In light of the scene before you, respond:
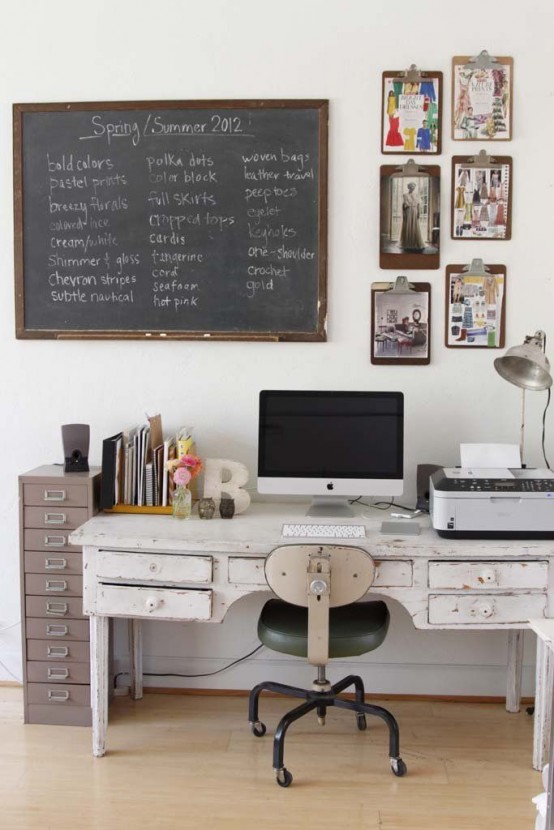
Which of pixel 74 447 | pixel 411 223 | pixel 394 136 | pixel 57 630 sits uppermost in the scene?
pixel 394 136

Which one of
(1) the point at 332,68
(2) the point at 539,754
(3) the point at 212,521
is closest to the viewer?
(2) the point at 539,754

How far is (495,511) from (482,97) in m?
1.54

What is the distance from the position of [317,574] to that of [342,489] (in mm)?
546

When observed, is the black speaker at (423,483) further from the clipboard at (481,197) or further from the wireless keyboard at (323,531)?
the clipboard at (481,197)

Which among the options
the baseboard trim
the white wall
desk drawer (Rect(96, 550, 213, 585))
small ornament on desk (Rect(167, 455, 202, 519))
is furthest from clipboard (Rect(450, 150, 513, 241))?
the baseboard trim

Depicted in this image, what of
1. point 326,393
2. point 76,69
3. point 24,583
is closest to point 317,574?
point 326,393

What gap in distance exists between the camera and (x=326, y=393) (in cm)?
306

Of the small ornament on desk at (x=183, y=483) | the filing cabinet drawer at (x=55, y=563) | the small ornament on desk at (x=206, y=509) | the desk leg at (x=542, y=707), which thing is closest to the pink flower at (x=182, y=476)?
the small ornament on desk at (x=183, y=483)

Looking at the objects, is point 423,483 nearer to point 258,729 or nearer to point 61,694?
point 258,729

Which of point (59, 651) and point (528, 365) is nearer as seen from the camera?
point (528, 365)

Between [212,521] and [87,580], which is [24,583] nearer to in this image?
[87,580]

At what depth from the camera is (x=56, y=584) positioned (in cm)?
310

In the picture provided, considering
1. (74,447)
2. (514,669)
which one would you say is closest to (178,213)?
(74,447)

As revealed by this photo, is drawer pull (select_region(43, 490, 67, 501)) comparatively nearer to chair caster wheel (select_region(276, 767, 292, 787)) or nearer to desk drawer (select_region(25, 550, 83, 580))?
desk drawer (select_region(25, 550, 83, 580))
